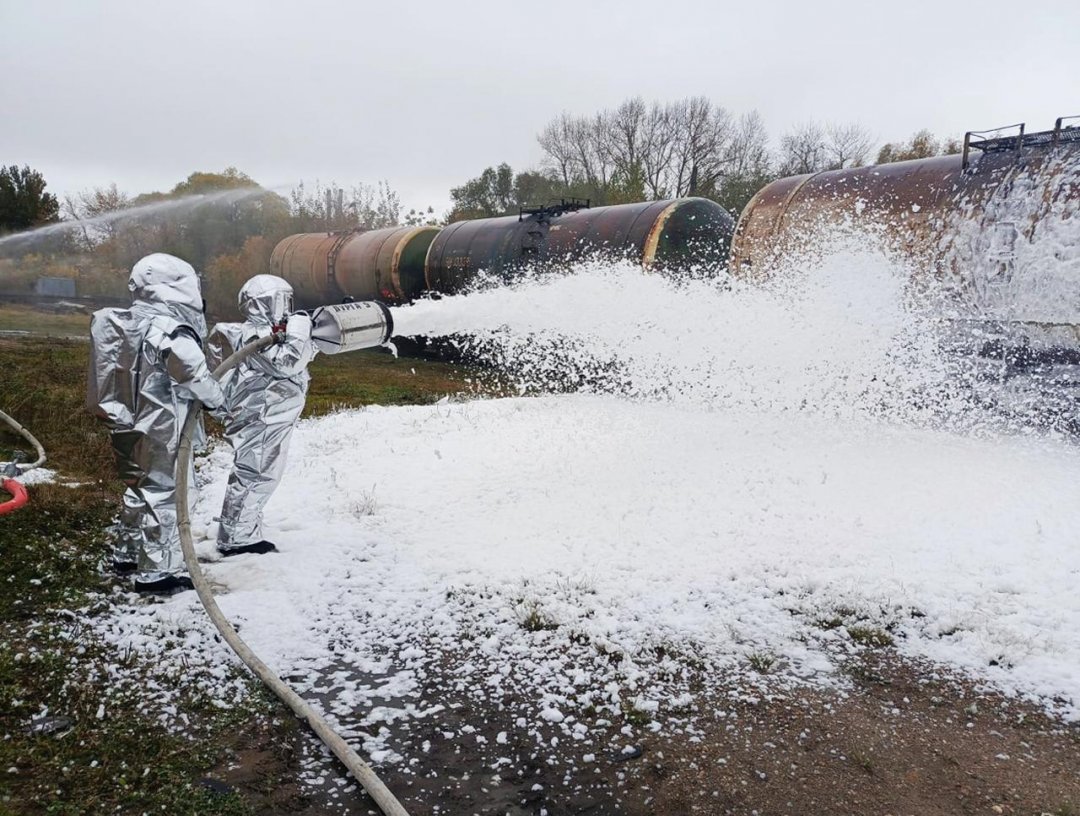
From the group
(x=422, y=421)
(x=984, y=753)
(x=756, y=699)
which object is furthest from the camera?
(x=422, y=421)

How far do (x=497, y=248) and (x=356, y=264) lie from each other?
453cm

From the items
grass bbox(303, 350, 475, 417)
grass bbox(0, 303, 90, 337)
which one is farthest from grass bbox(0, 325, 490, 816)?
grass bbox(0, 303, 90, 337)

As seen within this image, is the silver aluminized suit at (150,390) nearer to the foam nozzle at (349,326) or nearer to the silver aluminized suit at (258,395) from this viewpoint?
the silver aluminized suit at (258,395)

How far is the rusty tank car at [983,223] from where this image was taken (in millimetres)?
7074

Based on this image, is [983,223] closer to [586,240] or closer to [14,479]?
[586,240]

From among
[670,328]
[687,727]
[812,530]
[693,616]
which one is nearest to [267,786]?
[687,727]

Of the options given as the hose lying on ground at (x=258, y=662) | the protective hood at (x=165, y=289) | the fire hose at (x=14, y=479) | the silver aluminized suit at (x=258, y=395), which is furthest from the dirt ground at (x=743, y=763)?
the fire hose at (x=14, y=479)

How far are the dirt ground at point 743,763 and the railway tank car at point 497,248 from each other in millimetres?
7693

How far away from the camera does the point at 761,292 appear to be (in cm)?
906

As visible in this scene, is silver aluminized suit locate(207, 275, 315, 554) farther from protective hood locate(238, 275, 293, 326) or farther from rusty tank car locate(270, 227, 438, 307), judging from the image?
rusty tank car locate(270, 227, 438, 307)

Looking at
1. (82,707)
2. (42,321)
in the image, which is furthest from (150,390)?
(42,321)

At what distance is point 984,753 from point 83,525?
5731mm

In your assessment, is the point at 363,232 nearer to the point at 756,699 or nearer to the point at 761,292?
the point at 761,292

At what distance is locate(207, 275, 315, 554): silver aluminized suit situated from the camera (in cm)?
456
